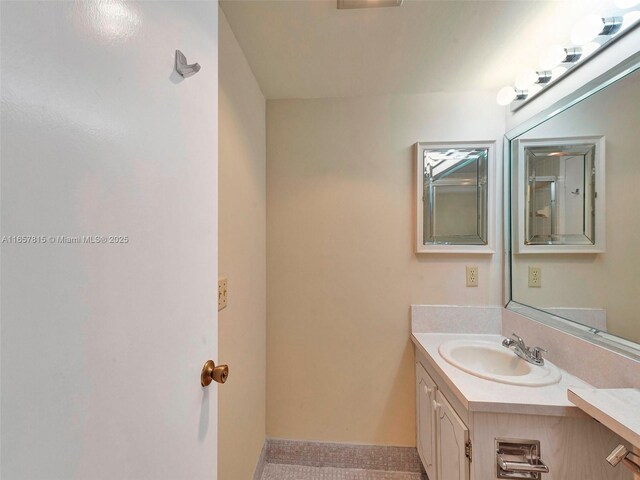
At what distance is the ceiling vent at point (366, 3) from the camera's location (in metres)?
1.00

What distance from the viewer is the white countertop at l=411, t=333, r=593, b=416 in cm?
89

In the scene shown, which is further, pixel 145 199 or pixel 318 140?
pixel 318 140

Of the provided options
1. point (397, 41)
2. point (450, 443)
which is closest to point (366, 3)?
point (397, 41)

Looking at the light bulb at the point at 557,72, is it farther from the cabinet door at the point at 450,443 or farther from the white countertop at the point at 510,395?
the cabinet door at the point at 450,443

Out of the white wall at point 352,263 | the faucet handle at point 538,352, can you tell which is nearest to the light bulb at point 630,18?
the white wall at point 352,263

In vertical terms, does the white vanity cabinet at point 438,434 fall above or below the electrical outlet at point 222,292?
below

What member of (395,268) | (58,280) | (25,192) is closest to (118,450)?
(58,280)

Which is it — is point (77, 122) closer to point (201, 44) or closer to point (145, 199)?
point (145, 199)

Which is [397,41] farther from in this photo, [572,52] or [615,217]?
[615,217]

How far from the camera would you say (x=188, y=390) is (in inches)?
22.3

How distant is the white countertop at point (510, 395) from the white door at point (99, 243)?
35.4 inches

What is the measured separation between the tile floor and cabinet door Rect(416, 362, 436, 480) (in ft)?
0.66

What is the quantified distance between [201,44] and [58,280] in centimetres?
61

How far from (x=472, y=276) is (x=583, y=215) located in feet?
2.01
